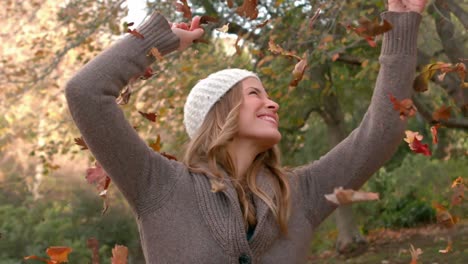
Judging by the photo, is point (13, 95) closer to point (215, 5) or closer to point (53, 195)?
point (53, 195)

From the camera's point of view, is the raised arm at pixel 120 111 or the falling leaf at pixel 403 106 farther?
the falling leaf at pixel 403 106

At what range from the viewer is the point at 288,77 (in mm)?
6938

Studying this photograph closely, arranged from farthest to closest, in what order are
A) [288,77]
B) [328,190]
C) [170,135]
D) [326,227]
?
[326,227] < [170,135] < [288,77] < [328,190]

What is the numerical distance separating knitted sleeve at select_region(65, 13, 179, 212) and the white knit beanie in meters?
0.31

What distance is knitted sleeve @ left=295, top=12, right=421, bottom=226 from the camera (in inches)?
83.8

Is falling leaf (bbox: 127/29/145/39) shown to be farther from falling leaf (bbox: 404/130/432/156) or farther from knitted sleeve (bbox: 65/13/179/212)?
falling leaf (bbox: 404/130/432/156)

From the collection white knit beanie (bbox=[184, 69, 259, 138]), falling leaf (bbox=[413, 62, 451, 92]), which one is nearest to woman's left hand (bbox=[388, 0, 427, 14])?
falling leaf (bbox=[413, 62, 451, 92])

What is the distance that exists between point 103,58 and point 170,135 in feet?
20.2

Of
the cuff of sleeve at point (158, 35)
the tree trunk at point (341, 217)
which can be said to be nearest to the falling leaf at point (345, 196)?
the cuff of sleeve at point (158, 35)

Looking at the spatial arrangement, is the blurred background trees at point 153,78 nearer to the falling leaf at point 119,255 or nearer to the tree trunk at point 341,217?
the tree trunk at point 341,217

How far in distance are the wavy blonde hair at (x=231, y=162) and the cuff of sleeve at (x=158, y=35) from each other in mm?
318

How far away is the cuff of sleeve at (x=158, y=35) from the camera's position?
→ 6.86ft

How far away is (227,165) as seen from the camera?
2.32 meters

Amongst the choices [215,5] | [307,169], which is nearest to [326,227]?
[215,5]
